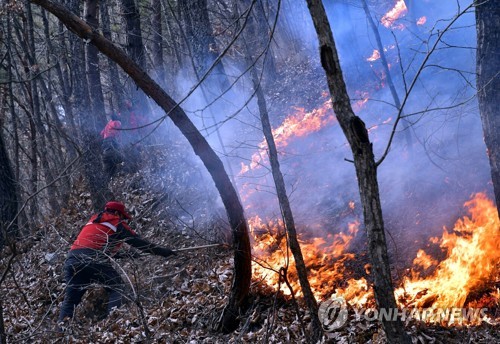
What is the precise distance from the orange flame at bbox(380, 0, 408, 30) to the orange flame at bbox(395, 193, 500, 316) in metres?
10.4

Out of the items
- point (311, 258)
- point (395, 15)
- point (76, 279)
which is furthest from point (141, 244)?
point (395, 15)

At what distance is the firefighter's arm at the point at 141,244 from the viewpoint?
7345mm

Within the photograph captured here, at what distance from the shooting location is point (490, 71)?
5.30 metres

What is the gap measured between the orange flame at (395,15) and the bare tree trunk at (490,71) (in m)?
10.3

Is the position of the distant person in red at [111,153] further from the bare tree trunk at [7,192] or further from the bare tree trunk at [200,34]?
the bare tree trunk at [200,34]

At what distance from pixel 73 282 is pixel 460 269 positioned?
254 inches

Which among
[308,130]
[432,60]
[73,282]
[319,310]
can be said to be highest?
[432,60]

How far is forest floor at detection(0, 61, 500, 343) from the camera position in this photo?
5879mm

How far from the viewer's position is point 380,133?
417 inches

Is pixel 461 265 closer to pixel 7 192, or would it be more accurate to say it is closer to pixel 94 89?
pixel 7 192

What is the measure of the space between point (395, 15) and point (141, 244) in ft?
43.2

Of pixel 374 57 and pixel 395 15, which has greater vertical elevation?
pixel 395 15

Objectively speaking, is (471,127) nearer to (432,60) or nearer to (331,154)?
(331,154)

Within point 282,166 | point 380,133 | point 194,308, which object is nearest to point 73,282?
point 194,308
